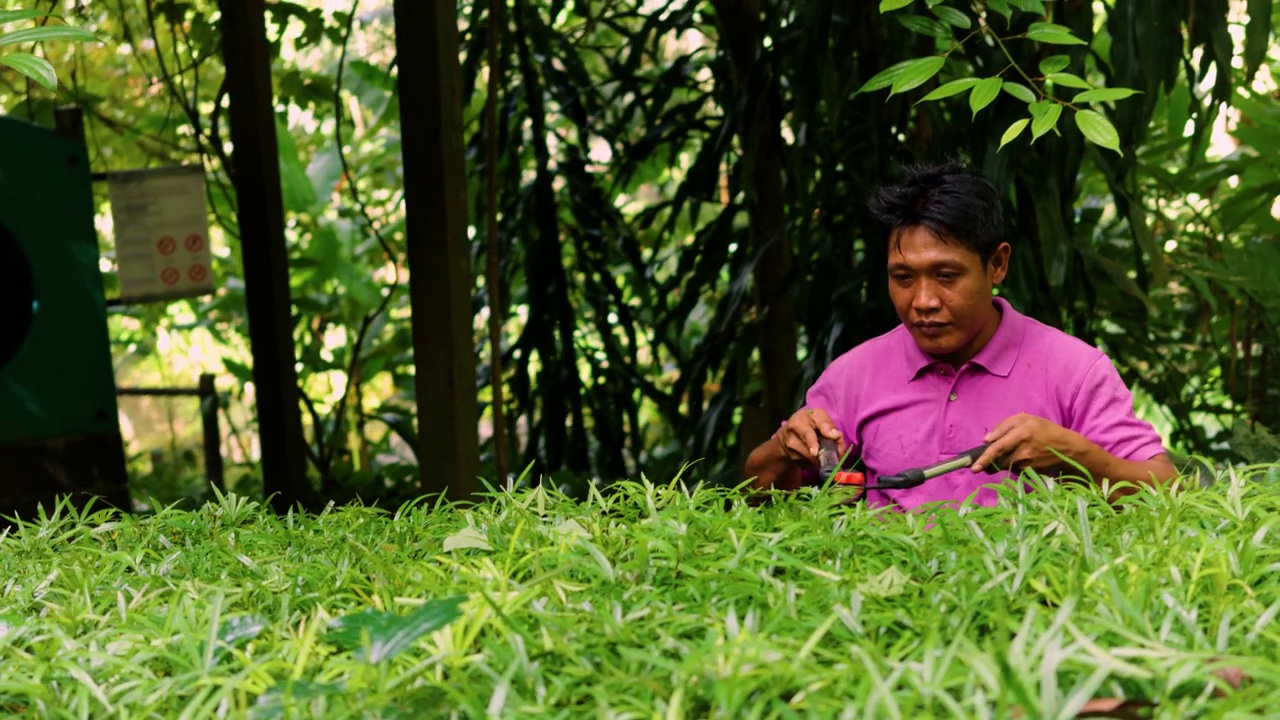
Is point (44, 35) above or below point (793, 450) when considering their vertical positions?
above

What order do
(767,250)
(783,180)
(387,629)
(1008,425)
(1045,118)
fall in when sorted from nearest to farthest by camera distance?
1. (387,629)
2. (1045,118)
3. (1008,425)
4. (767,250)
5. (783,180)

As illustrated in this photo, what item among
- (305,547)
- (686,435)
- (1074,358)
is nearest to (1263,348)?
(686,435)

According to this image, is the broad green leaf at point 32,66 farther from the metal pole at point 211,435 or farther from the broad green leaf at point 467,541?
the metal pole at point 211,435

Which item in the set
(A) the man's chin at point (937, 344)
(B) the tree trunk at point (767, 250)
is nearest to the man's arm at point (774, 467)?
(A) the man's chin at point (937, 344)

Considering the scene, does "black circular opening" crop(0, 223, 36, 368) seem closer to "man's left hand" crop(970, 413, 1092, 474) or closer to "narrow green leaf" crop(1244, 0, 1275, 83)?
"man's left hand" crop(970, 413, 1092, 474)

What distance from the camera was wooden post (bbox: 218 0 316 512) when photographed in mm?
2391

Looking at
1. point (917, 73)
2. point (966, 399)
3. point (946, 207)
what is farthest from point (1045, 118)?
point (966, 399)

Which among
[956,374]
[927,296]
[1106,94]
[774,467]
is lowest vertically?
[774,467]

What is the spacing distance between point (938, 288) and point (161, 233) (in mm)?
1992

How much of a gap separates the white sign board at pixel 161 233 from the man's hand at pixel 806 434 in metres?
1.77

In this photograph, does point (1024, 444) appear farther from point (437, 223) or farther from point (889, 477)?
point (437, 223)

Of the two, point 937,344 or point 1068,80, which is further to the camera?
point 937,344

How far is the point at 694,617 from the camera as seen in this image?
0.79 metres

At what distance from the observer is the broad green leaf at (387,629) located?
2.42 feet
